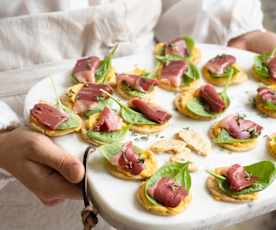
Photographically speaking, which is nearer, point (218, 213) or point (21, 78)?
point (218, 213)

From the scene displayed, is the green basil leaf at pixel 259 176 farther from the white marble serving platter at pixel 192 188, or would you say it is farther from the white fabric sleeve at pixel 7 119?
the white fabric sleeve at pixel 7 119

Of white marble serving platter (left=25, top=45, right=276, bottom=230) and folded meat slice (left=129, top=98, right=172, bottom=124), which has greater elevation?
folded meat slice (left=129, top=98, right=172, bottom=124)

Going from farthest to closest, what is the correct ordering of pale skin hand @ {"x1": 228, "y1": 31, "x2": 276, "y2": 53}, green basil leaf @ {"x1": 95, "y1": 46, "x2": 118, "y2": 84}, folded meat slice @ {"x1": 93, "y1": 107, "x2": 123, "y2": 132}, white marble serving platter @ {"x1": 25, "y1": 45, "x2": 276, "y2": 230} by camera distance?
1. pale skin hand @ {"x1": 228, "y1": 31, "x2": 276, "y2": 53}
2. green basil leaf @ {"x1": 95, "y1": 46, "x2": 118, "y2": 84}
3. folded meat slice @ {"x1": 93, "y1": 107, "x2": 123, "y2": 132}
4. white marble serving platter @ {"x1": 25, "y1": 45, "x2": 276, "y2": 230}

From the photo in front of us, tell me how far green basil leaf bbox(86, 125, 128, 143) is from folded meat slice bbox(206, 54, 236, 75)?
183 millimetres

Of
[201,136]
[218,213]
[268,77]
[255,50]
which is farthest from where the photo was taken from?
[255,50]

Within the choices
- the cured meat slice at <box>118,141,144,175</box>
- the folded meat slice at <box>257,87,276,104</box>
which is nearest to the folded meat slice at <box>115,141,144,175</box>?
the cured meat slice at <box>118,141,144,175</box>

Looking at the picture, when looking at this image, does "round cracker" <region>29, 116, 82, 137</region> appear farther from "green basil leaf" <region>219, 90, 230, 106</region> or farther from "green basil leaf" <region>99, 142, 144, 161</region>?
"green basil leaf" <region>219, 90, 230, 106</region>

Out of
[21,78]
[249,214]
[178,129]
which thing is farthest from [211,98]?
[21,78]

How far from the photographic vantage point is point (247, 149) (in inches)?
26.3

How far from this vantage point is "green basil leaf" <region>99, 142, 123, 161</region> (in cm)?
63

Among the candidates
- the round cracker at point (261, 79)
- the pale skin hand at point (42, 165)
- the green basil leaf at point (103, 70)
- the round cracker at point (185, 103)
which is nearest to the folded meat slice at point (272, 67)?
the round cracker at point (261, 79)

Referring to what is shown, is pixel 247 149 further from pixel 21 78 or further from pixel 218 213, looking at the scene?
pixel 21 78

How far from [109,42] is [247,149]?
1.04ft

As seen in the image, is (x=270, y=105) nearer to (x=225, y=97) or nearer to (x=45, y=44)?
(x=225, y=97)
